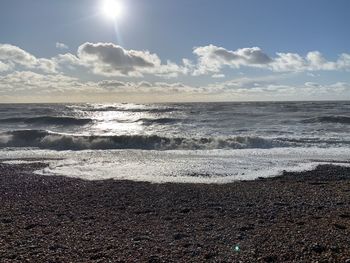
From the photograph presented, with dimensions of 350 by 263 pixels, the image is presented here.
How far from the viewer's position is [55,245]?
27.4 feet

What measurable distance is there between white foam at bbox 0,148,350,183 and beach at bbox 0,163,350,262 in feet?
4.65

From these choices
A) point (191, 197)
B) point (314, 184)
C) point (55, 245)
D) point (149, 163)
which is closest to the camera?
point (55, 245)

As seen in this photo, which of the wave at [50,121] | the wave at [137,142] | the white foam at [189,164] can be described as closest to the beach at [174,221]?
the white foam at [189,164]

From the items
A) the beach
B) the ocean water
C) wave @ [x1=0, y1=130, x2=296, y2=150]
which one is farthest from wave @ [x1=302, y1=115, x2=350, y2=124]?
the beach

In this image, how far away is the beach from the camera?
796cm

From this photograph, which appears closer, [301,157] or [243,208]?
[243,208]

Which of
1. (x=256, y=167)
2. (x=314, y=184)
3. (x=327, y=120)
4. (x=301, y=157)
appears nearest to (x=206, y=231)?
(x=314, y=184)

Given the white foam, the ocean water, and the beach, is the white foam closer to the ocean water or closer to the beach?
the ocean water

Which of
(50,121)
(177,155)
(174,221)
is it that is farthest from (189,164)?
(50,121)

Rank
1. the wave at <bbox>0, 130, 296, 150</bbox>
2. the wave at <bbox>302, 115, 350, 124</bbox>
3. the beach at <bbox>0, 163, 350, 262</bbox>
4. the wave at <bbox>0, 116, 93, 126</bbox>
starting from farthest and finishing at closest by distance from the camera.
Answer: the wave at <bbox>0, 116, 93, 126</bbox>, the wave at <bbox>302, 115, 350, 124</bbox>, the wave at <bbox>0, 130, 296, 150</bbox>, the beach at <bbox>0, 163, 350, 262</bbox>

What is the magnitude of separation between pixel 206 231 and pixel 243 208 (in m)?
2.25

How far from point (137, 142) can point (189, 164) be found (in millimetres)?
11461

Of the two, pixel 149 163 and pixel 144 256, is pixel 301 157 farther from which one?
pixel 144 256

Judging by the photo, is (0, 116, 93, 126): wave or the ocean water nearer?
the ocean water
